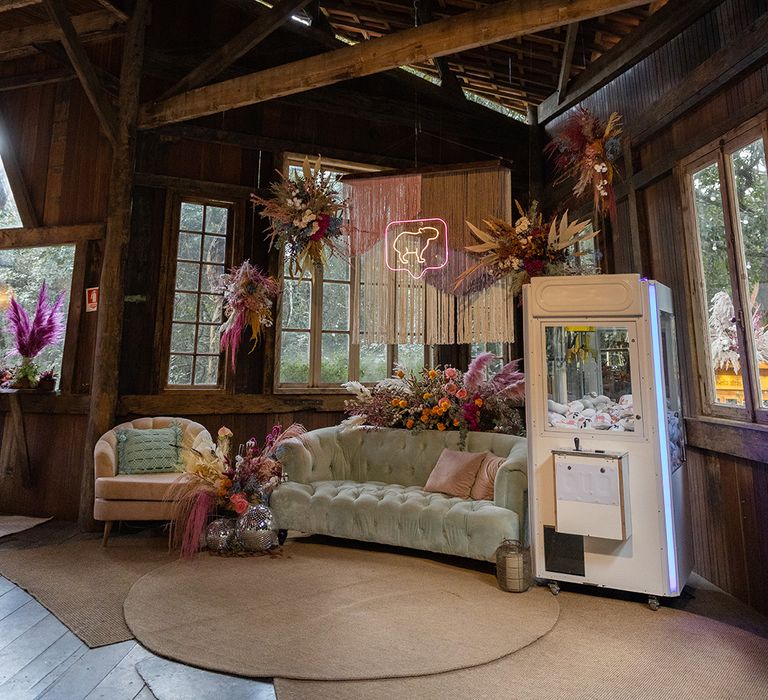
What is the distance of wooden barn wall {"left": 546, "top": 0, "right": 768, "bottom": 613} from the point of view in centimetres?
291

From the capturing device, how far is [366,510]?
11.7 feet

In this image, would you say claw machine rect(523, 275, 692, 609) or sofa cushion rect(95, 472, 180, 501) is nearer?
claw machine rect(523, 275, 692, 609)

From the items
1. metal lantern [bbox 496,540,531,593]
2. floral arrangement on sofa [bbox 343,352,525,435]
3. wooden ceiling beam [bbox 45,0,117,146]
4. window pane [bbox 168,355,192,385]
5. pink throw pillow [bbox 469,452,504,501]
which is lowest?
metal lantern [bbox 496,540,531,593]

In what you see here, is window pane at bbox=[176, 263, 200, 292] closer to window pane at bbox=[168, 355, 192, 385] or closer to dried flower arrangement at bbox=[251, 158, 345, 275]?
window pane at bbox=[168, 355, 192, 385]

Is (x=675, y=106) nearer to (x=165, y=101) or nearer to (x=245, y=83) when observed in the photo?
(x=245, y=83)

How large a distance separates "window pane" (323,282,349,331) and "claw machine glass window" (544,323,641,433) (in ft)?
8.81

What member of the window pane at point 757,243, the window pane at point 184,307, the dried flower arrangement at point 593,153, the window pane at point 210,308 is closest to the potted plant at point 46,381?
the window pane at point 184,307

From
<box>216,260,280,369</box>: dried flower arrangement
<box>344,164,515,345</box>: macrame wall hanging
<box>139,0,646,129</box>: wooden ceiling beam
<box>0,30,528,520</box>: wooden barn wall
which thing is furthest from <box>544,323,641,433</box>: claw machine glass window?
<box>216,260,280,369</box>: dried flower arrangement

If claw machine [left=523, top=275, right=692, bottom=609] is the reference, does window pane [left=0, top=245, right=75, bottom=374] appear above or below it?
above

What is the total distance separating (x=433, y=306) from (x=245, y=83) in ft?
7.72

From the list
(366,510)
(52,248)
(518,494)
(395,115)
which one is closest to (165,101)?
(52,248)

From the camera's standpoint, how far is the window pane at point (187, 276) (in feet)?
16.2

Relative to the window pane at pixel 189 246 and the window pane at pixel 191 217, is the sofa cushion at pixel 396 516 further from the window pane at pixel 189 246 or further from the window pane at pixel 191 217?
the window pane at pixel 191 217

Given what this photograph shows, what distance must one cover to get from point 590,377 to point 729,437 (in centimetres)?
90
